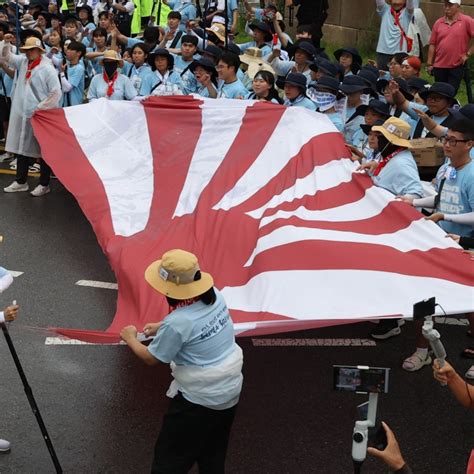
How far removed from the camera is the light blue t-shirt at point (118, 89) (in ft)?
31.1

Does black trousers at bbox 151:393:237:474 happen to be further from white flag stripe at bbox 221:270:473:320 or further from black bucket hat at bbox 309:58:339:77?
black bucket hat at bbox 309:58:339:77

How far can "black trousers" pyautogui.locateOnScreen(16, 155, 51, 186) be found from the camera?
9.62 metres

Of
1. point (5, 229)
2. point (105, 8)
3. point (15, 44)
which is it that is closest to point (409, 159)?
point (5, 229)

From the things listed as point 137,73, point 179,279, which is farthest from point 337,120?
point 179,279

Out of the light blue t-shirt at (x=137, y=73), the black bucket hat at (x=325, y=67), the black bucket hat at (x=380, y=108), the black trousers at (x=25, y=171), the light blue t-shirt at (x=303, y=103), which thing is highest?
the black bucket hat at (x=380, y=108)

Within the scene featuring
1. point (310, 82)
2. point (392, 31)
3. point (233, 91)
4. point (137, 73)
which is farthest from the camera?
point (392, 31)

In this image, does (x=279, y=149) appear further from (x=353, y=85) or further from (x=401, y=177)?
(x=353, y=85)

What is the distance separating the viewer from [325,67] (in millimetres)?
8820

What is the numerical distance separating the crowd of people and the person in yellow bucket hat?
94 millimetres

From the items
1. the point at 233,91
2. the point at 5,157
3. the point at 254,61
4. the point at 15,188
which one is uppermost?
the point at 233,91

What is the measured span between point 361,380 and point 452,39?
27.2 feet

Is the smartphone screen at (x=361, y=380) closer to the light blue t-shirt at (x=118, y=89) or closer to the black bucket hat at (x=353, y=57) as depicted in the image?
the light blue t-shirt at (x=118, y=89)

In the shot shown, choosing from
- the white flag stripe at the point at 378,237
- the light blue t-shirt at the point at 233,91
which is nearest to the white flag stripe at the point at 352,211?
the white flag stripe at the point at 378,237

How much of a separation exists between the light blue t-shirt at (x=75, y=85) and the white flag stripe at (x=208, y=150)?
9.80 ft
